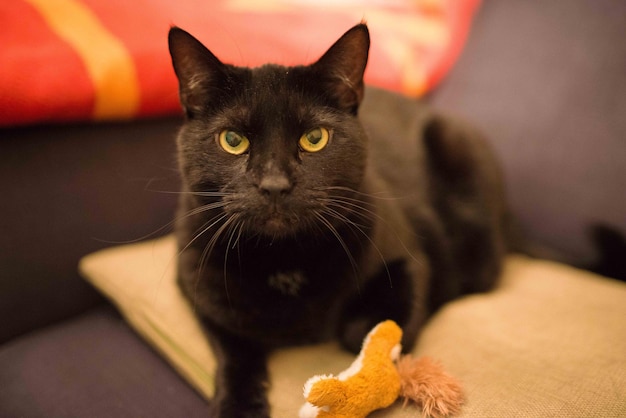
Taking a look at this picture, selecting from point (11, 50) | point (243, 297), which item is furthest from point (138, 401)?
point (11, 50)

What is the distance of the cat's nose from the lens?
2.28 feet

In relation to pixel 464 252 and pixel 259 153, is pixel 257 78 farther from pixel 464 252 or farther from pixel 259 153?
pixel 464 252

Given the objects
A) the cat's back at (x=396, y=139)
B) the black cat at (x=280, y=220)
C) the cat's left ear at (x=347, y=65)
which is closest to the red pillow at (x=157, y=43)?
the cat's back at (x=396, y=139)

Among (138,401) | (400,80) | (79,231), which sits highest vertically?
(400,80)

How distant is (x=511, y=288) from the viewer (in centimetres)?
114

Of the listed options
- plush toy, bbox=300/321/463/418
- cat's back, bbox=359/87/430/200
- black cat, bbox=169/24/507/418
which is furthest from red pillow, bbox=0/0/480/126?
plush toy, bbox=300/321/463/418

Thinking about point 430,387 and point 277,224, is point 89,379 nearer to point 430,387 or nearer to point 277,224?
point 277,224

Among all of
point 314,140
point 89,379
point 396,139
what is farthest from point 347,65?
point 89,379

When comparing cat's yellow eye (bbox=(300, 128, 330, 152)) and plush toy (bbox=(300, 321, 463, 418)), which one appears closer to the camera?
plush toy (bbox=(300, 321, 463, 418))

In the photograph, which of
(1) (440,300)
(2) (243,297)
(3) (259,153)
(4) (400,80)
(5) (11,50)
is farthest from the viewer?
(4) (400,80)

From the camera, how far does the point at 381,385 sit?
708 mm

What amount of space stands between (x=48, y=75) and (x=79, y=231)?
36cm

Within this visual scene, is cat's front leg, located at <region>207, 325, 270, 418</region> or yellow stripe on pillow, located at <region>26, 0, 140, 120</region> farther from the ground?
yellow stripe on pillow, located at <region>26, 0, 140, 120</region>

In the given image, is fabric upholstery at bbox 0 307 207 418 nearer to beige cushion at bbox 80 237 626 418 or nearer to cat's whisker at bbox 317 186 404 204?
beige cushion at bbox 80 237 626 418
